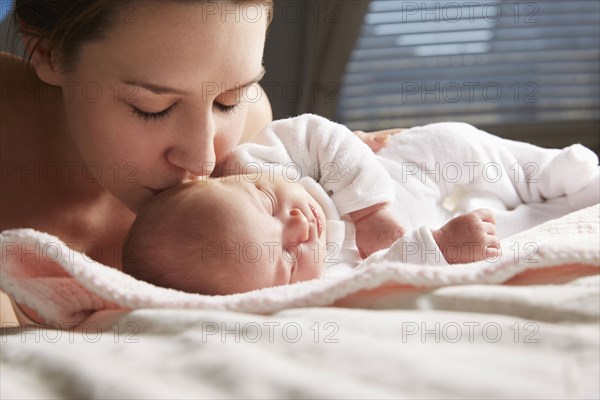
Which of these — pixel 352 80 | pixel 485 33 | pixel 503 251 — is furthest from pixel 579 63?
pixel 503 251

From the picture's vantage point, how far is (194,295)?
2.78 ft

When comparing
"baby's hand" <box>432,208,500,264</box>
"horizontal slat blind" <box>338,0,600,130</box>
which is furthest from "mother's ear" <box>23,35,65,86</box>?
"horizontal slat blind" <box>338,0,600,130</box>

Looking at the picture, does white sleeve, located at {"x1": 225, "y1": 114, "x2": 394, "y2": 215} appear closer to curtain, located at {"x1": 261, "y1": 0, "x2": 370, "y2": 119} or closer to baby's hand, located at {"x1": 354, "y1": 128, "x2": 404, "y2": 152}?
baby's hand, located at {"x1": 354, "y1": 128, "x2": 404, "y2": 152}

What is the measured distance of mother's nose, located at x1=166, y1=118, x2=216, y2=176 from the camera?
110 centimetres

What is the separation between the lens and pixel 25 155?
1.38 metres

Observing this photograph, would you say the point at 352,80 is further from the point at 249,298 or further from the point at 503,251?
the point at 249,298

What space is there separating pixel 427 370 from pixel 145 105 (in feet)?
2.13

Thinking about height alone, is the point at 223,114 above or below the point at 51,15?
below

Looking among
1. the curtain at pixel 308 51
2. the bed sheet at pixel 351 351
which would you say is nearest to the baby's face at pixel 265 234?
the bed sheet at pixel 351 351

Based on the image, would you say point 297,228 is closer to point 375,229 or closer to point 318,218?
point 318,218

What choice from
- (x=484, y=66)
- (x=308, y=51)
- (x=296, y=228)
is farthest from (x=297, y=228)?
(x=484, y=66)

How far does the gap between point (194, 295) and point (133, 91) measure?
373mm

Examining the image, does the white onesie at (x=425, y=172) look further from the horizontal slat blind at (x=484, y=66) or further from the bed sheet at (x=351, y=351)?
the horizontal slat blind at (x=484, y=66)

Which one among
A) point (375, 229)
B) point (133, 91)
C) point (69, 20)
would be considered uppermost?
point (69, 20)
